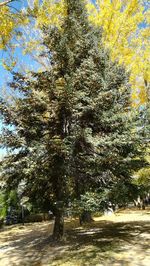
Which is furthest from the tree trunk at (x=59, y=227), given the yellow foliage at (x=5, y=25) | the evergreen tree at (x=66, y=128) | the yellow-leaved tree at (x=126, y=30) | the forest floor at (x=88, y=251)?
the yellow-leaved tree at (x=126, y=30)

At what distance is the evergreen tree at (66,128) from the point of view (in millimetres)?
7852

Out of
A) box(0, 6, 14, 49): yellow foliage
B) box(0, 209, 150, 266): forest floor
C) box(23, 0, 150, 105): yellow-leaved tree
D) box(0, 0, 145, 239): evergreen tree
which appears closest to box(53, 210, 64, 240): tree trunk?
box(0, 0, 145, 239): evergreen tree

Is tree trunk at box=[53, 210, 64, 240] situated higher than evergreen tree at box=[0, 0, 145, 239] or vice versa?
evergreen tree at box=[0, 0, 145, 239]

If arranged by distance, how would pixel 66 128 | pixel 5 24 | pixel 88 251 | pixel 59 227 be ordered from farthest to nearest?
pixel 66 128 → pixel 59 227 → pixel 5 24 → pixel 88 251

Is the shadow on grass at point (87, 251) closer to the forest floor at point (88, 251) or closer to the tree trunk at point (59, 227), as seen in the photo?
the forest floor at point (88, 251)

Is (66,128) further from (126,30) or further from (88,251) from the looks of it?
(126,30)

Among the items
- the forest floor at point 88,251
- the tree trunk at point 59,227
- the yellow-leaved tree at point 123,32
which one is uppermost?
the yellow-leaved tree at point 123,32

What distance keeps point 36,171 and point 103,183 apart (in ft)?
7.47

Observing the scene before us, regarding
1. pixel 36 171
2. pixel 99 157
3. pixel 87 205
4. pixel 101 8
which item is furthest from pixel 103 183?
pixel 101 8

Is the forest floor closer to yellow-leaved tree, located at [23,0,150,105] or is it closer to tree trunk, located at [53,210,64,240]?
tree trunk, located at [53,210,64,240]

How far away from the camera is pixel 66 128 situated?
8516 millimetres

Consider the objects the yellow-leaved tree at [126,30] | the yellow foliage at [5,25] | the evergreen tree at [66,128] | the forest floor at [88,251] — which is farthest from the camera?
the yellow-leaved tree at [126,30]

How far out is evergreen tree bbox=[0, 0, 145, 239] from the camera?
785 cm

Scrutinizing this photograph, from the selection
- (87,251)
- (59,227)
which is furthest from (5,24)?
(87,251)
